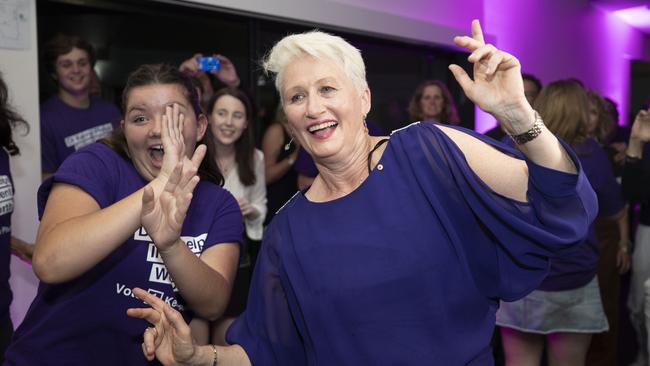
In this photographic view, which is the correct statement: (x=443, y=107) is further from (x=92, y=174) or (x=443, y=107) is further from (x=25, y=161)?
(x=92, y=174)

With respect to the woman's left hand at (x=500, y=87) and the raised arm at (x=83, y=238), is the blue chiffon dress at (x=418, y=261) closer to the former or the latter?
the woman's left hand at (x=500, y=87)

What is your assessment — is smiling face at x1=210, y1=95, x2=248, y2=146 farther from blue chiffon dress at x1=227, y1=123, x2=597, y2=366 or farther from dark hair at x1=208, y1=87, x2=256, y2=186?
blue chiffon dress at x1=227, y1=123, x2=597, y2=366

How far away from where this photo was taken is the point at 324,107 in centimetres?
141

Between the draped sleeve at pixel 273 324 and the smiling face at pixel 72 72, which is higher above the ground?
the smiling face at pixel 72 72

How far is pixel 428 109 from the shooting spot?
13.9ft

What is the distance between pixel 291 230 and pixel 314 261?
11 centimetres

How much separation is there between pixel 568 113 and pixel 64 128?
7.28 feet

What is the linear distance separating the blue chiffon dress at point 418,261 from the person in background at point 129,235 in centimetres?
28

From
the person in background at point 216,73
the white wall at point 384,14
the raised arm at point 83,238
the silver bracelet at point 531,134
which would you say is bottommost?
the raised arm at point 83,238

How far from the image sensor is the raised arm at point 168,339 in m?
1.34

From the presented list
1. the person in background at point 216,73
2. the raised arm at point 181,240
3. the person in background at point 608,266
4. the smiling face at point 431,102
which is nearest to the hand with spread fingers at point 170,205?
the raised arm at point 181,240

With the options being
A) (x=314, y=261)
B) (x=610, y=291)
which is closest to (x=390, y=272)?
(x=314, y=261)

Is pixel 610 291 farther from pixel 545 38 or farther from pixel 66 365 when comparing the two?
pixel 545 38

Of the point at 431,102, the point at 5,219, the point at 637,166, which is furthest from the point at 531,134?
the point at 431,102
